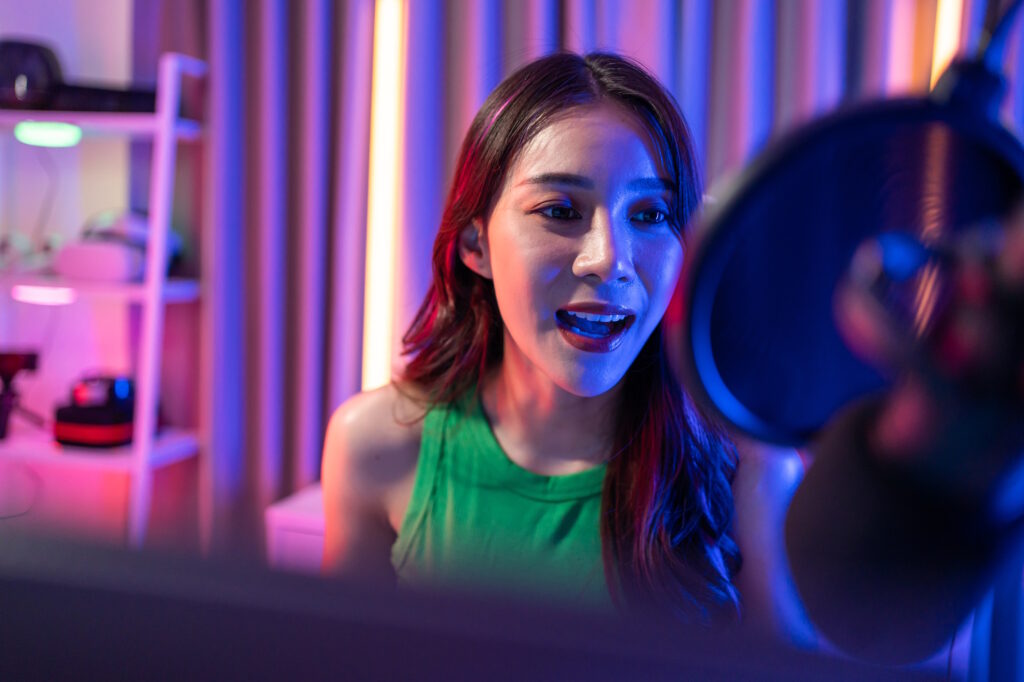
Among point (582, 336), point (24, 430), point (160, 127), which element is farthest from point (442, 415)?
point (24, 430)

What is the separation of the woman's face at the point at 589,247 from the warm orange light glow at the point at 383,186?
4.28 feet

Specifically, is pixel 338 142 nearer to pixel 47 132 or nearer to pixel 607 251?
pixel 47 132

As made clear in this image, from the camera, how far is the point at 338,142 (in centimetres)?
229

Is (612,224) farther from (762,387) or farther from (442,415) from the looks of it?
(762,387)

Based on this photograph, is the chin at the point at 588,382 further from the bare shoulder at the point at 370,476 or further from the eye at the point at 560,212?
the bare shoulder at the point at 370,476

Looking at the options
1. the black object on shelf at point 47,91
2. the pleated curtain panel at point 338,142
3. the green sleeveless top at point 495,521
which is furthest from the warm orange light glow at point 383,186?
the green sleeveless top at point 495,521

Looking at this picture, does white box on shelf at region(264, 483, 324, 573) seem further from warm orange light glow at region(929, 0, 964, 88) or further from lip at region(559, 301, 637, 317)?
warm orange light glow at region(929, 0, 964, 88)

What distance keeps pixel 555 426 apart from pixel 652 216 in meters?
0.33

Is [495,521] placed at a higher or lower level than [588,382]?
lower

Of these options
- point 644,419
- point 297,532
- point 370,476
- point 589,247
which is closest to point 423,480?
point 370,476

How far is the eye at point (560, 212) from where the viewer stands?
0.97 m

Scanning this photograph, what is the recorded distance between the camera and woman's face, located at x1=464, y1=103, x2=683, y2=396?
3.06 ft

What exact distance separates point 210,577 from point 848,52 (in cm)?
211

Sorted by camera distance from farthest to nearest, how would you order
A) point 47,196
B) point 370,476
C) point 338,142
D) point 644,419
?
1. point 47,196
2. point 338,142
3. point 370,476
4. point 644,419
